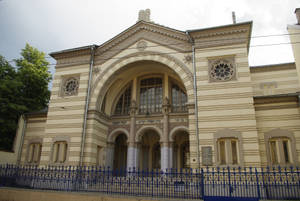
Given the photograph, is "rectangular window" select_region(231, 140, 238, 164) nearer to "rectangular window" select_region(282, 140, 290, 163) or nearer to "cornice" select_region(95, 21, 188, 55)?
"rectangular window" select_region(282, 140, 290, 163)

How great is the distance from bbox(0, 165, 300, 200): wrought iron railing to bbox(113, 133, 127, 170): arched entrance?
7.53 meters

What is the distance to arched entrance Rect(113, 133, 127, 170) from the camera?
778 inches

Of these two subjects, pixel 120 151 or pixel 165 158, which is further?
pixel 120 151

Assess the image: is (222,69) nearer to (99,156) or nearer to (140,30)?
(140,30)

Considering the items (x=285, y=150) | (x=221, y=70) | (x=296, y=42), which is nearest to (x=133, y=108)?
(x=221, y=70)

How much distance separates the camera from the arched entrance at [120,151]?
1975 cm

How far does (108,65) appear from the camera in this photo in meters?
17.8

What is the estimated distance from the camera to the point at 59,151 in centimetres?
1673

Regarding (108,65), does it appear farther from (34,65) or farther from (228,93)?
(34,65)

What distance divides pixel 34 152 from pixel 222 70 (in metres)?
15.8

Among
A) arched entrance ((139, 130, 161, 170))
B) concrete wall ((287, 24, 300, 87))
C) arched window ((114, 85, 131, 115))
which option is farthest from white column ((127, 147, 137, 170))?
concrete wall ((287, 24, 300, 87))

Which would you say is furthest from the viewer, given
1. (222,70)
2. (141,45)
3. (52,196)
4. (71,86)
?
(71,86)

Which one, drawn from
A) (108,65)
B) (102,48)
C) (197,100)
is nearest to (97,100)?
(108,65)

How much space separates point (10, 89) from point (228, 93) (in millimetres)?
18401
